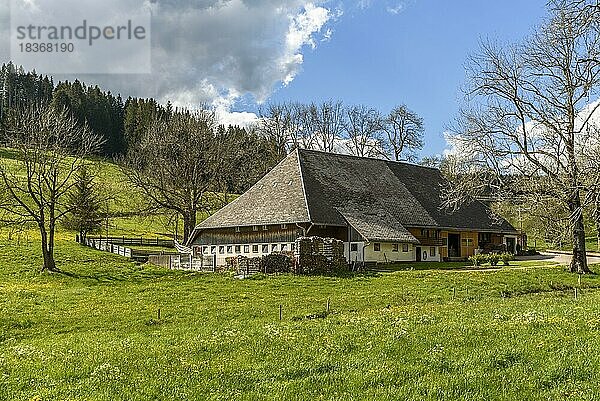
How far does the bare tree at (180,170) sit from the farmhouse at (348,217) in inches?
363

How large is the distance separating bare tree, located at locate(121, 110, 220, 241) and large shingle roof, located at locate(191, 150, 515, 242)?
9.83m

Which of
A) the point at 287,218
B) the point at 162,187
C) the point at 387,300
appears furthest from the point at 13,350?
the point at 162,187

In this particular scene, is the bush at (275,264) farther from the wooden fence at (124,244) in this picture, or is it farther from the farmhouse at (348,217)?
the wooden fence at (124,244)

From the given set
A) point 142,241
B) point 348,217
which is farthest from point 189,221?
point 348,217

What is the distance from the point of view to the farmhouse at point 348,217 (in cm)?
4612

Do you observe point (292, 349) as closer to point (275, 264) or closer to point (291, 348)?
point (291, 348)

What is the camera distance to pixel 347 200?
50.3 m

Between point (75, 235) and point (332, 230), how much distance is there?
35079 mm

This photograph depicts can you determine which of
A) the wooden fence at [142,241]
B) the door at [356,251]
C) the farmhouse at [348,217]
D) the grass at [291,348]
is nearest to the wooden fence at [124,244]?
the wooden fence at [142,241]

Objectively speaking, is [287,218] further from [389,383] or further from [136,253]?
[389,383]

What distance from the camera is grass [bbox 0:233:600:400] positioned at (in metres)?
11.7

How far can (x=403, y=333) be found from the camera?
15.5m

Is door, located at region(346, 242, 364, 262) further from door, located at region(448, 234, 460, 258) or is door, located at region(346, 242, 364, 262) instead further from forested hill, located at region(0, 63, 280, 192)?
forested hill, located at region(0, 63, 280, 192)

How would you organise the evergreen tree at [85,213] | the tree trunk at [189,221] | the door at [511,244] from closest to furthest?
the tree trunk at [189,221]
the evergreen tree at [85,213]
the door at [511,244]
